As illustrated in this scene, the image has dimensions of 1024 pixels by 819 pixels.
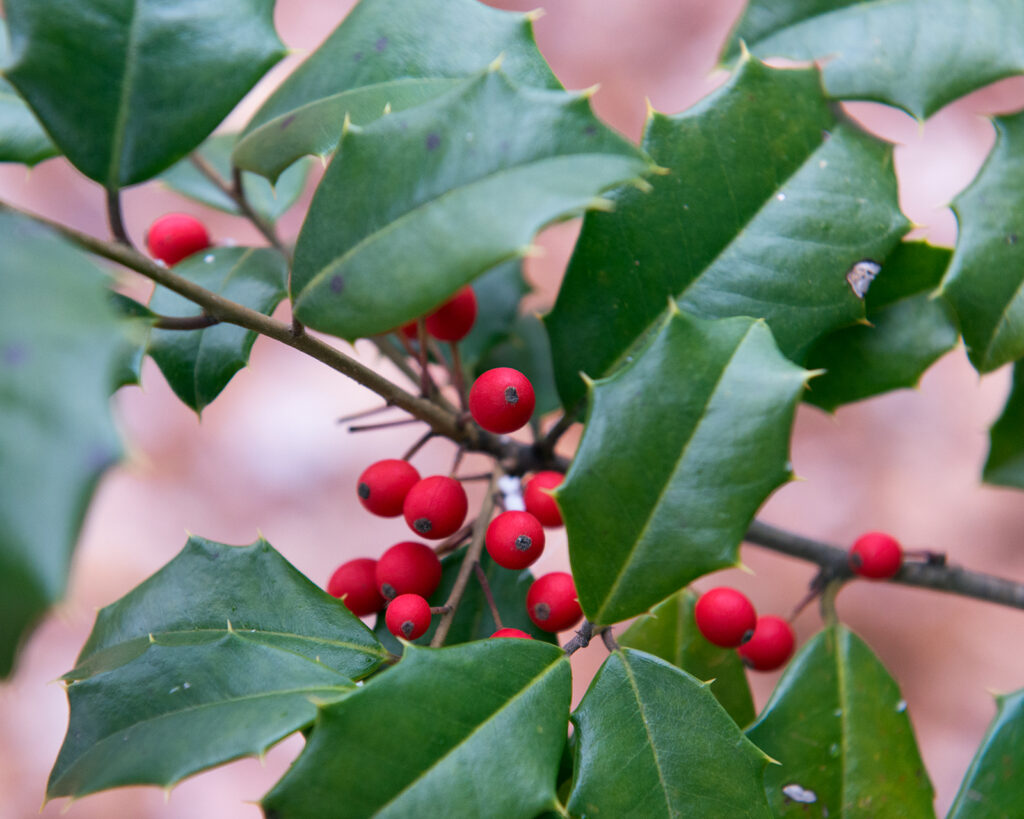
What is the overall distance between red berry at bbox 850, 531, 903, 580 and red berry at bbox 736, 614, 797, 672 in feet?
0.39

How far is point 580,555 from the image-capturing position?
0.68m

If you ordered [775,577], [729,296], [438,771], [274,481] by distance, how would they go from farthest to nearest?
[274,481] → [775,577] → [729,296] → [438,771]

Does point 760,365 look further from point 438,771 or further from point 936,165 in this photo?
point 936,165

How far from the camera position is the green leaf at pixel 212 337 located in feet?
2.68

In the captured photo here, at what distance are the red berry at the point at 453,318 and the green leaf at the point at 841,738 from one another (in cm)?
53

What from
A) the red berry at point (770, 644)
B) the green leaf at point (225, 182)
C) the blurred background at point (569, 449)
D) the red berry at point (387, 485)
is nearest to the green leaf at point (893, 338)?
the red berry at point (770, 644)

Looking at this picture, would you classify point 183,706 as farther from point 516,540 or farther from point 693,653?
point 693,653

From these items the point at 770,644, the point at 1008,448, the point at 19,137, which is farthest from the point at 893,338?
the point at 19,137

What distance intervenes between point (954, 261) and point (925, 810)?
58 cm

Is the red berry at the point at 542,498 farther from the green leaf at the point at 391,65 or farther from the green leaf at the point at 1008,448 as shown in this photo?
the green leaf at the point at 1008,448

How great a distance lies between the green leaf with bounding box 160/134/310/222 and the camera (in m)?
1.10

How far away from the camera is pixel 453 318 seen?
33.1 inches

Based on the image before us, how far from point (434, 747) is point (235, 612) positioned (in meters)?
0.24

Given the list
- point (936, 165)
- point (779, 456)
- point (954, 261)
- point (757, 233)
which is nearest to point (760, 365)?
point (779, 456)
